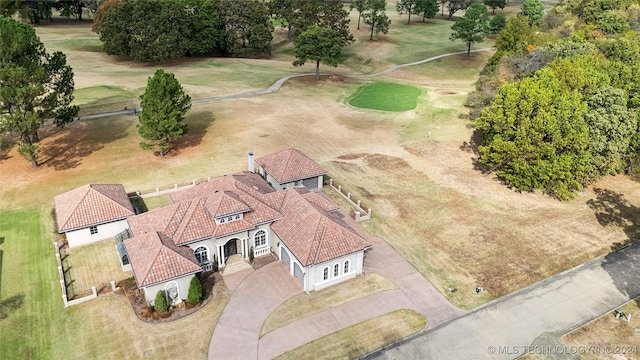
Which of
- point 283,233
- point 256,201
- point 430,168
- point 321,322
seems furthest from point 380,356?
point 430,168

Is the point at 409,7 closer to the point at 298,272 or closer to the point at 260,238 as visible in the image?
the point at 260,238

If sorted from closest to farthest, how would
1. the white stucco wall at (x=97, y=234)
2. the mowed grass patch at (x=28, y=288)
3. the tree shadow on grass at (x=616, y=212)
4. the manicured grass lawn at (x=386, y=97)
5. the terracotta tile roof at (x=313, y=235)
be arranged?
the mowed grass patch at (x=28, y=288) → the terracotta tile roof at (x=313, y=235) → the white stucco wall at (x=97, y=234) → the tree shadow on grass at (x=616, y=212) → the manicured grass lawn at (x=386, y=97)

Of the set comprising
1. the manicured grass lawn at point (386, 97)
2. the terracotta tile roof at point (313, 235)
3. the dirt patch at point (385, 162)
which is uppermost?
the manicured grass lawn at point (386, 97)

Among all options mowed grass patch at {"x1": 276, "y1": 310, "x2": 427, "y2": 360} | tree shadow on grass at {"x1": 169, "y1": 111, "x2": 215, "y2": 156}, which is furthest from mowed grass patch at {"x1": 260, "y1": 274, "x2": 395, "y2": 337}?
tree shadow on grass at {"x1": 169, "y1": 111, "x2": 215, "y2": 156}

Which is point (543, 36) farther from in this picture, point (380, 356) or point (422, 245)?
point (380, 356)

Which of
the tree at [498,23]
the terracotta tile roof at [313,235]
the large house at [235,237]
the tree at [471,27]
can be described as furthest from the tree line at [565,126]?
the tree at [498,23]

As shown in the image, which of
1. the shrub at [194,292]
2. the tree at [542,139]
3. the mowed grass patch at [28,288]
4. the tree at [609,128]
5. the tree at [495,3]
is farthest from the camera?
the tree at [495,3]

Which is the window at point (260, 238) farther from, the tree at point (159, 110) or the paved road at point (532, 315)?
the tree at point (159, 110)

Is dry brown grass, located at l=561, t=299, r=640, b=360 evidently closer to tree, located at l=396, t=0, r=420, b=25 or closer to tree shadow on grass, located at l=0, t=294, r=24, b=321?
tree shadow on grass, located at l=0, t=294, r=24, b=321
